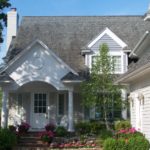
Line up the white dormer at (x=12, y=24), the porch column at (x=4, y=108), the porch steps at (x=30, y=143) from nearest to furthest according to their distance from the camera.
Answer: the porch steps at (x=30, y=143), the porch column at (x=4, y=108), the white dormer at (x=12, y=24)

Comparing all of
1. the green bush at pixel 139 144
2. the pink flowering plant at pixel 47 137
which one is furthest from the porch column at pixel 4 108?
the green bush at pixel 139 144

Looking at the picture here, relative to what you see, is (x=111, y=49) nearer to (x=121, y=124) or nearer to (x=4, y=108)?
(x=121, y=124)

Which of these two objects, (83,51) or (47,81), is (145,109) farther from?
(83,51)

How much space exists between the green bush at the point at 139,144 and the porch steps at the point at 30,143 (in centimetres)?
619

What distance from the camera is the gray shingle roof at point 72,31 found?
92.5 ft

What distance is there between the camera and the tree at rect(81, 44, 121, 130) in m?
23.5

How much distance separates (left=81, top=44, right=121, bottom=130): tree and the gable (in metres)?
2.02

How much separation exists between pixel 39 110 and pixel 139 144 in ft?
41.1

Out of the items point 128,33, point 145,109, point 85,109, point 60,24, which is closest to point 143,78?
point 145,109

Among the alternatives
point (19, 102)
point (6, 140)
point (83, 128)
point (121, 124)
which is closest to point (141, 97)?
point (6, 140)

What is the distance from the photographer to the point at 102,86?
23.6 m

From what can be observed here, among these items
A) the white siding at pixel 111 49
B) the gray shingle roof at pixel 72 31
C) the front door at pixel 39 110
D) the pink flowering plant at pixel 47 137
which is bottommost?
the pink flowering plant at pixel 47 137

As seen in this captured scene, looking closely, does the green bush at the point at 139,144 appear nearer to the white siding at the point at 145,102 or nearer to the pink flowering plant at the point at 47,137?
the white siding at the point at 145,102

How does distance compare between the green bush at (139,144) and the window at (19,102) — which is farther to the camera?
the window at (19,102)
